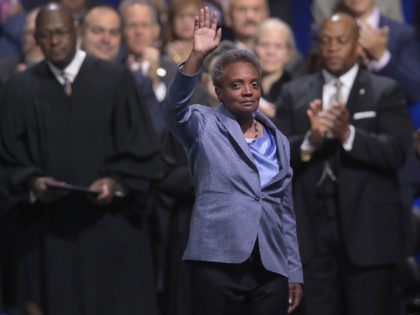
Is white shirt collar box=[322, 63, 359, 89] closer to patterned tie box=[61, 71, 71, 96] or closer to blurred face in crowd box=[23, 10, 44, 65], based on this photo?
patterned tie box=[61, 71, 71, 96]

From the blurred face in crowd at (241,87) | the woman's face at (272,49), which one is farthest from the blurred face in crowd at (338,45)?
the blurred face in crowd at (241,87)

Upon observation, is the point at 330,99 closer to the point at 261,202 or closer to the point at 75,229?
the point at 75,229

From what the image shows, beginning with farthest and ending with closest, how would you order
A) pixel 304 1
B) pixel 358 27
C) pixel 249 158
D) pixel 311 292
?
pixel 304 1
pixel 358 27
pixel 311 292
pixel 249 158

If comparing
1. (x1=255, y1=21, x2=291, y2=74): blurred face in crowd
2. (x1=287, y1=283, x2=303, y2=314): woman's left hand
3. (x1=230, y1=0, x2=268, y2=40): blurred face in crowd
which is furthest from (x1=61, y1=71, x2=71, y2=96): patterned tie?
(x1=287, y1=283, x2=303, y2=314): woman's left hand

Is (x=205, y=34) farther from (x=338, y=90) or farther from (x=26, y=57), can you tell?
(x=26, y=57)

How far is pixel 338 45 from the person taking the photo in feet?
27.7

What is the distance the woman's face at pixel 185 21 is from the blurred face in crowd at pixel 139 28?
26cm

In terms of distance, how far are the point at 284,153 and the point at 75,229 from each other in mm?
2309

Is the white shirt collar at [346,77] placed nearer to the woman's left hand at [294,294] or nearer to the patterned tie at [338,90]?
the patterned tie at [338,90]

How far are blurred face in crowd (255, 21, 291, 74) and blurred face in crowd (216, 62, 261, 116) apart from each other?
3.04 metres

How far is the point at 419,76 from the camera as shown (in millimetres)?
9289

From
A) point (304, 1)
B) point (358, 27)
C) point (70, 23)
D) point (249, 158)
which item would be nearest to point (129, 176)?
point (70, 23)

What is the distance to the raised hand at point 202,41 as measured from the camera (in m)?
6.08

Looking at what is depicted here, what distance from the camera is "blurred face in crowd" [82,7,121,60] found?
977cm
